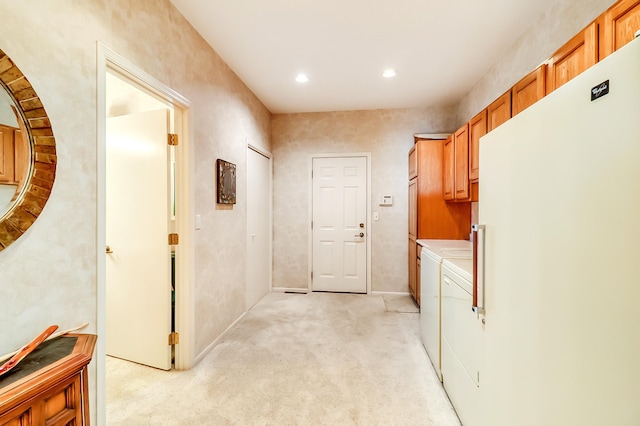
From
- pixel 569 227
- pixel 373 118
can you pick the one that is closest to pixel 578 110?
pixel 569 227

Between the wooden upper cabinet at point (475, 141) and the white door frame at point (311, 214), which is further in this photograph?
the white door frame at point (311, 214)

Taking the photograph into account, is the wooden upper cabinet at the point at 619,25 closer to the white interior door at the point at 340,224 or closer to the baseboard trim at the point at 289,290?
the white interior door at the point at 340,224

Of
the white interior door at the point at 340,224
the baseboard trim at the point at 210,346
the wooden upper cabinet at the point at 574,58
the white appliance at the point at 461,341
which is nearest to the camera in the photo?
the wooden upper cabinet at the point at 574,58

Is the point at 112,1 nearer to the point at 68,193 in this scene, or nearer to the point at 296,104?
the point at 68,193

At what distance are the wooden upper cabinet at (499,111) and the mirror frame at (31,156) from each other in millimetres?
2746

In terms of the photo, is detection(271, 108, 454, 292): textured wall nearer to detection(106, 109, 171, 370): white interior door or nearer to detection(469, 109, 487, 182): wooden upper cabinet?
detection(469, 109, 487, 182): wooden upper cabinet

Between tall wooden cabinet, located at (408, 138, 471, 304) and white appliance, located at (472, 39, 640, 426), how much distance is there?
2.35 m

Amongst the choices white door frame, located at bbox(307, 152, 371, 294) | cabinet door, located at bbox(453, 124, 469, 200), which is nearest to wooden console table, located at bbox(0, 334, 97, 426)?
cabinet door, located at bbox(453, 124, 469, 200)

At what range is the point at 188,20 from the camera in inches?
84.6

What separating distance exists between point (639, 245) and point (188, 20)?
280 centimetres

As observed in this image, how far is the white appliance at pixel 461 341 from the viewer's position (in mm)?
1420

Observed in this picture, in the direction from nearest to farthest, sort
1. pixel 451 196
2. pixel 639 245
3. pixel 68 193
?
pixel 639 245, pixel 68 193, pixel 451 196

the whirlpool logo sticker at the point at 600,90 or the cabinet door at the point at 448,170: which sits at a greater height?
the cabinet door at the point at 448,170

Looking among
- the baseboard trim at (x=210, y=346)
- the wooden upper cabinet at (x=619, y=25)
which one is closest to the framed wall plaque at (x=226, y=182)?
the baseboard trim at (x=210, y=346)
